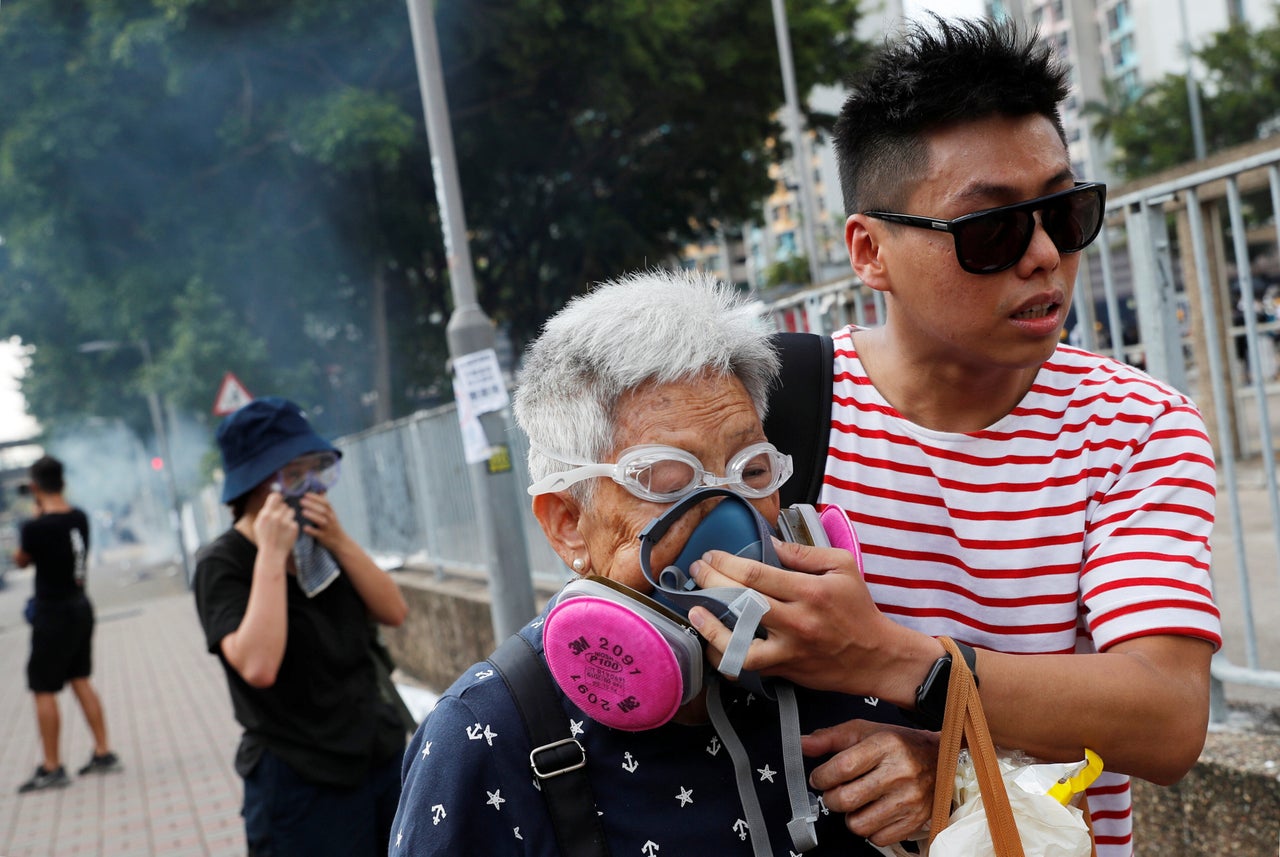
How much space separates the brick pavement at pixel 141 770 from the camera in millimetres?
6793

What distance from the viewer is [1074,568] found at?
5.47 feet

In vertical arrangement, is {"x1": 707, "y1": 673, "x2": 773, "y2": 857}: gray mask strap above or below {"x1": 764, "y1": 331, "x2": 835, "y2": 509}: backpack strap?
below

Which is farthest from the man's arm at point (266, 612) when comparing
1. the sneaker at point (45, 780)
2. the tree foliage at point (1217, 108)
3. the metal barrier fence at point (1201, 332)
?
the tree foliage at point (1217, 108)

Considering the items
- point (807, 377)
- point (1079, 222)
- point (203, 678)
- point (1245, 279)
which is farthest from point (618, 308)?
point (203, 678)

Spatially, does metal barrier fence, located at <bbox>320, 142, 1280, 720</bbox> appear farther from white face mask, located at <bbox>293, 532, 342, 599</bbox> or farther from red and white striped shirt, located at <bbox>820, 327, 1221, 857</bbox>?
white face mask, located at <bbox>293, 532, 342, 599</bbox>

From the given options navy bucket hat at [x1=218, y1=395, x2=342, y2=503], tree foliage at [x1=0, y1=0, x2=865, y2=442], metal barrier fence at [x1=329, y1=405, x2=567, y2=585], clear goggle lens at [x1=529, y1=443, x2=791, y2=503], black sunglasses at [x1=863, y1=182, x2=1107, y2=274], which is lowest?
metal barrier fence at [x1=329, y1=405, x2=567, y2=585]

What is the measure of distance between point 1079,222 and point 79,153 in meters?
15.9

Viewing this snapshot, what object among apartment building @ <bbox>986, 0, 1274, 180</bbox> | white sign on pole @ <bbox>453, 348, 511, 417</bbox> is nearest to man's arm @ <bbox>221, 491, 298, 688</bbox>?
white sign on pole @ <bbox>453, 348, 511, 417</bbox>

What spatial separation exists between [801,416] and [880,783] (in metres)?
0.59

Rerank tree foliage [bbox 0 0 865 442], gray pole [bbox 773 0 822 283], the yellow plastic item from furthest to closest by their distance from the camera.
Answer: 1. gray pole [bbox 773 0 822 283]
2. tree foliage [bbox 0 0 865 442]
3. the yellow plastic item

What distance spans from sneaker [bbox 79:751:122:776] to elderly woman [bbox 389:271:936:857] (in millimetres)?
8207

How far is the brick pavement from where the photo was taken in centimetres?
679

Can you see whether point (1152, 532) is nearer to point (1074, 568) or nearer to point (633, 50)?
point (1074, 568)

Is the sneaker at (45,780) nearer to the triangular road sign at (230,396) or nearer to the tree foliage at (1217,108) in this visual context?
the triangular road sign at (230,396)
